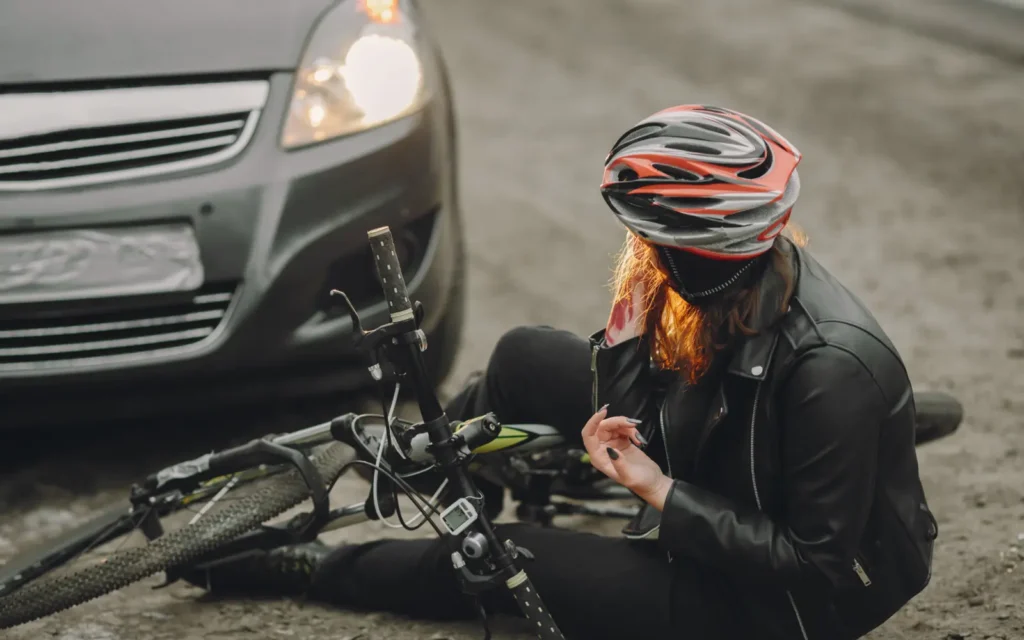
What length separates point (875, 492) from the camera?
287 cm

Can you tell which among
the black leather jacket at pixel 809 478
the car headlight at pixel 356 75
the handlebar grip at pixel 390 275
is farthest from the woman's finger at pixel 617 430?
the car headlight at pixel 356 75

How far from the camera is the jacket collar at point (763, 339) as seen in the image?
2805 mm

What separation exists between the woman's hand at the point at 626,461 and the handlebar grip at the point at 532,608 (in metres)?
0.32

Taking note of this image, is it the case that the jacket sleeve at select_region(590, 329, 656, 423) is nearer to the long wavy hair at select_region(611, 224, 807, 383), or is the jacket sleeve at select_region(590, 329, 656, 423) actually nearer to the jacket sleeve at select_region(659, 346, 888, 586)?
the long wavy hair at select_region(611, 224, 807, 383)

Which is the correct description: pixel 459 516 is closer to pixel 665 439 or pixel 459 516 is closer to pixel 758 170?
pixel 665 439

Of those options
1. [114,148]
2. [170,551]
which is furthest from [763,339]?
[114,148]

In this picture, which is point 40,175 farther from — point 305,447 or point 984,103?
point 984,103

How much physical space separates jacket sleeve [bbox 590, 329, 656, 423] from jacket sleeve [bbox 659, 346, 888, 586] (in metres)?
0.31

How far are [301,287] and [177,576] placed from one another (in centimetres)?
91

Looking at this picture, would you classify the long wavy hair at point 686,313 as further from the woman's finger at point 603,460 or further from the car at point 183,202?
the car at point 183,202

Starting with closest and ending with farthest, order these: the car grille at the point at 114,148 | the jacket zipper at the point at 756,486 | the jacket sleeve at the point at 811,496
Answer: the jacket sleeve at the point at 811,496, the jacket zipper at the point at 756,486, the car grille at the point at 114,148

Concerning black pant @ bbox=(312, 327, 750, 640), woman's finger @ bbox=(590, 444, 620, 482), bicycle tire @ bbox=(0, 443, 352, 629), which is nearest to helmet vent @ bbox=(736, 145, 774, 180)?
woman's finger @ bbox=(590, 444, 620, 482)

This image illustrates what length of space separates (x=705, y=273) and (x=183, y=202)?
1740 millimetres

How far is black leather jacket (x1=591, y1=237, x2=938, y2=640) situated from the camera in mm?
2729
